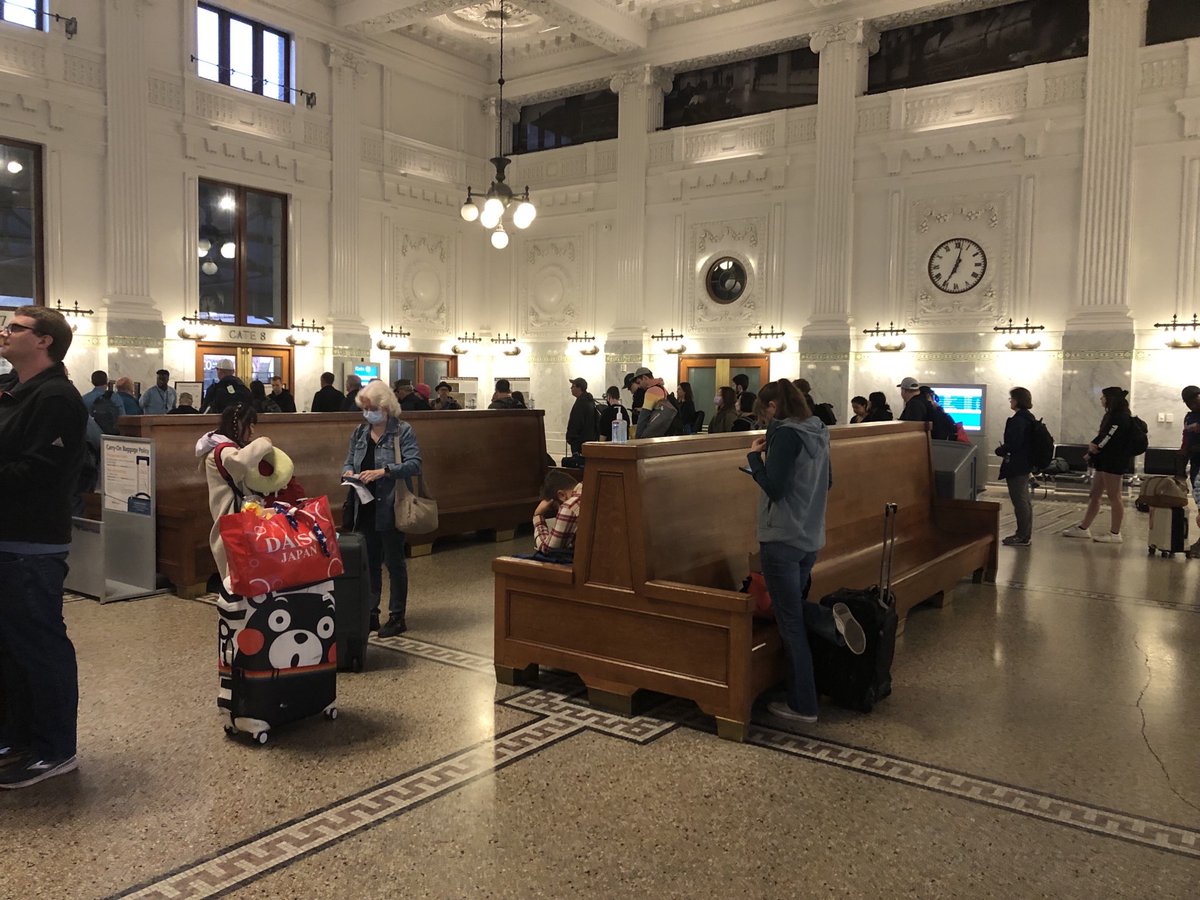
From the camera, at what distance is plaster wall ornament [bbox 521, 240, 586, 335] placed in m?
19.2

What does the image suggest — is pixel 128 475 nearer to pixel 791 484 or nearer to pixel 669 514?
pixel 669 514

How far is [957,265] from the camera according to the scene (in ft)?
49.6

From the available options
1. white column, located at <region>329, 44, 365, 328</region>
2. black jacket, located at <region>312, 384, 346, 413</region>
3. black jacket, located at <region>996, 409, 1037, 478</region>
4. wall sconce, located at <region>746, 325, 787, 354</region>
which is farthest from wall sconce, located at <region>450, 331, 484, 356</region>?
black jacket, located at <region>996, 409, 1037, 478</region>

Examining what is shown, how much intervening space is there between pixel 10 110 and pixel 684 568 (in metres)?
12.8

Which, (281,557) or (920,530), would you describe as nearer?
(281,557)

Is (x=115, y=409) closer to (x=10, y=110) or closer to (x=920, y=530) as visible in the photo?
(x=10, y=110)

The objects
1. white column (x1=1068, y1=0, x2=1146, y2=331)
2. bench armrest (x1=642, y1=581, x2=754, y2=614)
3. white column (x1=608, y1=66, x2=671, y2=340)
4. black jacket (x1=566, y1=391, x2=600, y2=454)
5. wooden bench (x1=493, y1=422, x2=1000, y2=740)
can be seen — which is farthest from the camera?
white column (x1=608, y1=66, x2=671, y2=340)

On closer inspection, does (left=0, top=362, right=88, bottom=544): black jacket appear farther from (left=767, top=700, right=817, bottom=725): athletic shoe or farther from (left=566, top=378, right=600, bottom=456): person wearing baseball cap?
(left=566, top=378, right=600, bottom=456): person wearing baseball cap

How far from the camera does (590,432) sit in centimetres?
1119

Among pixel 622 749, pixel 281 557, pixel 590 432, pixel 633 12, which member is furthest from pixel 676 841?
pixel 633 12

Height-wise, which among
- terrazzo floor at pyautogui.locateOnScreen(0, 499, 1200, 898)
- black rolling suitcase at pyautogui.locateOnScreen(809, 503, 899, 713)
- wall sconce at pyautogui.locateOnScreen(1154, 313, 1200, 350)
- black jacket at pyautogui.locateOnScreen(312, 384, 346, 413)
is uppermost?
wall sconce at pyautogui.locateOnScreen(1154, 313, 1200, 350)

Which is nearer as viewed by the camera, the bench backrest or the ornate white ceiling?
the bench backrest

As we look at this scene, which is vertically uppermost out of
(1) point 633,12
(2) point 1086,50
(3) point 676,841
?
(1) point 633,12

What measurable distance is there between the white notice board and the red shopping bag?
2953mm
